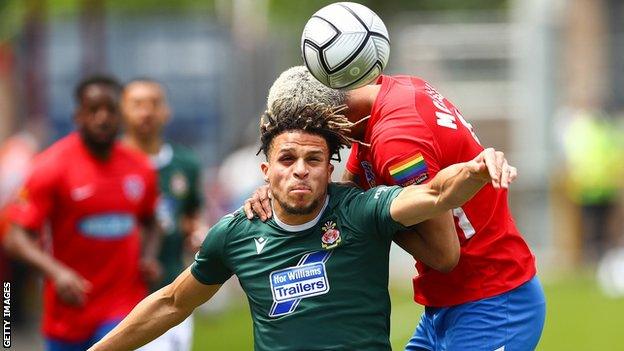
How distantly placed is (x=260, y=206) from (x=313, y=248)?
1.22 feet

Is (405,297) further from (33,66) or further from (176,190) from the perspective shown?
(176,190)

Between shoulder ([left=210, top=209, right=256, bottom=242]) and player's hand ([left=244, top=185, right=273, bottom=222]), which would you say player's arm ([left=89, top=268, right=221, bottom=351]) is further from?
player's hand ([left=244, top=185, right=273, bottom=222])

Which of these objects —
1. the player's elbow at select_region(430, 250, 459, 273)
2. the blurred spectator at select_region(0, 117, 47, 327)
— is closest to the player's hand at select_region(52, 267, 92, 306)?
A: the player's elbow at select_region(430, 250, 459, 273)

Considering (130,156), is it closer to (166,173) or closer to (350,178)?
(166,173)

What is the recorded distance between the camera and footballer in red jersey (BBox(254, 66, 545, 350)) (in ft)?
20.5

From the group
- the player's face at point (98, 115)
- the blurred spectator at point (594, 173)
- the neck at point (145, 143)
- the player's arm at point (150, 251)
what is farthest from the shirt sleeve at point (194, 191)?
the blurred spectator at point (594, 173)

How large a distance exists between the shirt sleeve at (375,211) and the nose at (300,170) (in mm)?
258

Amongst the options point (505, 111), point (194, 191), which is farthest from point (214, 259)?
point (505, 111)

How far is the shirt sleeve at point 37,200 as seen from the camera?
9.50 meters

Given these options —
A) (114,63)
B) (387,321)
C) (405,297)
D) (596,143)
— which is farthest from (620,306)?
(114,63)

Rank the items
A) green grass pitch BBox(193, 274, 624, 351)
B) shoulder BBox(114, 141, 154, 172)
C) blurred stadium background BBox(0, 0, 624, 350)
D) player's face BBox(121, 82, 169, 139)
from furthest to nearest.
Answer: blurred stadium background BBox(0, 0, 624, 350) < green grass pitch BBox(193, 274, 624, 351) < player's face BBox(121, 82, 169, 139) < shoulder BBox(114, 141, 154, 172)

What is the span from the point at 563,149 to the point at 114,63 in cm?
2013

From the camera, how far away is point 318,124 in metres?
6.27

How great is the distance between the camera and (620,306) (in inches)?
724
